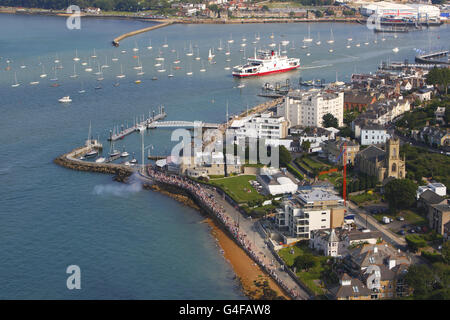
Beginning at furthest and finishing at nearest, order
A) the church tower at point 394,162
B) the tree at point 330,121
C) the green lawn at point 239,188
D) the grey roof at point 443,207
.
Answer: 1. the tree at point 330,121
2. the church tower at point 394,162
3. the green lawn at point 239,188
4. the grey roof at point 443,207

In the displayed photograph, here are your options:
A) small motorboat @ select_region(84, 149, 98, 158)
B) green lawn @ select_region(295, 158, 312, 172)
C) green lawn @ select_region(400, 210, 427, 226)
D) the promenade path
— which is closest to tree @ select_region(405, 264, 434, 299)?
the promenade path

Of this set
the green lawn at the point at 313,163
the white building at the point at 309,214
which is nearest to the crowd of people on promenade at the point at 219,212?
the white building at the point at 309,214

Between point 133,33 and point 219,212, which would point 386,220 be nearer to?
point 219,212

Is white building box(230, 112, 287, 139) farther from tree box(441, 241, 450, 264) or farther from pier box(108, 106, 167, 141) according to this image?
tree box(441, 241, 450, 264)

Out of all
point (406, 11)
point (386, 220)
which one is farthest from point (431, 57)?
point (386, 220)

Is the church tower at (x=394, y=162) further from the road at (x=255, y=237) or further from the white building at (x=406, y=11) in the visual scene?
the white building at (x=406, y=11)

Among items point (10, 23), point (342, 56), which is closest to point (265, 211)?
point (342, 56)
